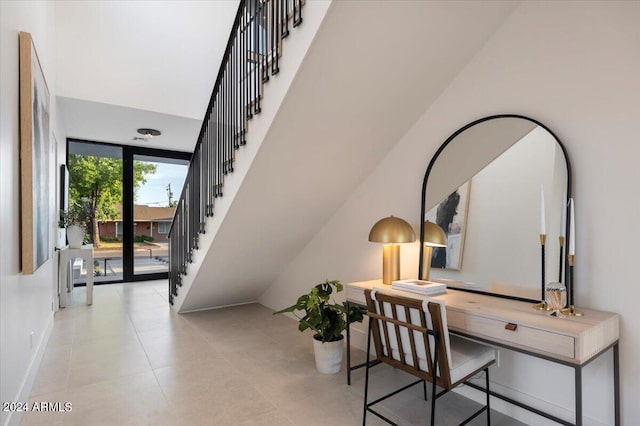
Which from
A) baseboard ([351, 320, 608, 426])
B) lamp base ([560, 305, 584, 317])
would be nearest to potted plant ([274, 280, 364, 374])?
baseboard ([351, 320, 608, 426])

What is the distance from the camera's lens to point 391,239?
102 inches

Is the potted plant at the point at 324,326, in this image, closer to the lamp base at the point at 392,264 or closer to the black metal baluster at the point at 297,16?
the lamp base at the point at 392,264

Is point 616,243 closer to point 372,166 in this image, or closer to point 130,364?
point 372,166

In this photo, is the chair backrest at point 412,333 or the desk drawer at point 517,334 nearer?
the desk drawer at point 517,334

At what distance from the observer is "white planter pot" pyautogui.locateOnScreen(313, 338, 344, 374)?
2865 millimetres

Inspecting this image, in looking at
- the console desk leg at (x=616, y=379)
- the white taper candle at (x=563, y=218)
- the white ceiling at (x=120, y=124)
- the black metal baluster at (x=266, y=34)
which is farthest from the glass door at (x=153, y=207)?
the console desk leg at (x=616, y=379)

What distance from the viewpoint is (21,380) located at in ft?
7.41

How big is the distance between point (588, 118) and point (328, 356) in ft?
7.70

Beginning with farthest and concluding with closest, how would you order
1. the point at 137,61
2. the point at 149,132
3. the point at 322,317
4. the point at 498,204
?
the point at 149,132 → the point at 137,61 → the point at 322,317 → the point at 498,204

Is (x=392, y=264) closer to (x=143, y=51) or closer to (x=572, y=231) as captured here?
(x=572, y=231)

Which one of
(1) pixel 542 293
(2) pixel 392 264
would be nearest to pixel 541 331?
(1) pixel 542 293

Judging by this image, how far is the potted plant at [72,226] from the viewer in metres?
4.96

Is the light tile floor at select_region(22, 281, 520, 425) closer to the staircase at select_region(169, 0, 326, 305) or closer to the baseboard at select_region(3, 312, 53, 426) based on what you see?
the baseboard at select_region(3, 312, 53, 426)

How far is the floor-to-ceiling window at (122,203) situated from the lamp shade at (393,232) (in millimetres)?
5734
